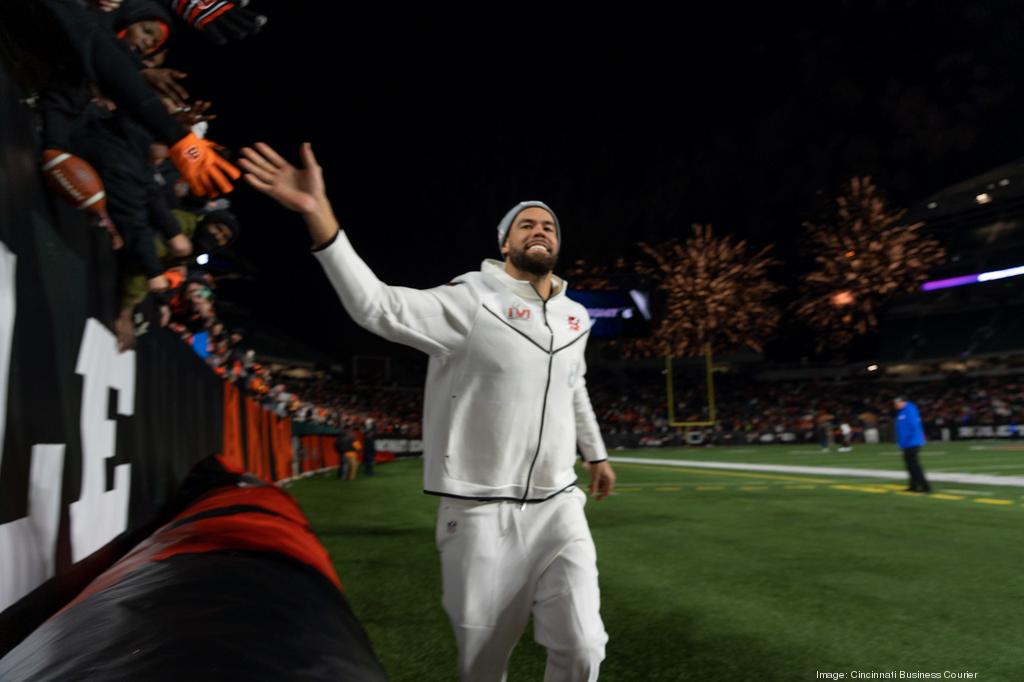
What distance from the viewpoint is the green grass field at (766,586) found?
3.92 m

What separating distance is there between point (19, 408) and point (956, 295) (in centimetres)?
6776

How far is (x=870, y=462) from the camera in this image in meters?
20.7

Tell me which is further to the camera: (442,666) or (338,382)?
(338,382)

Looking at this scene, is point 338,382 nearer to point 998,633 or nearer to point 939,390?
point 939,390

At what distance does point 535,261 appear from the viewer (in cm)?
318

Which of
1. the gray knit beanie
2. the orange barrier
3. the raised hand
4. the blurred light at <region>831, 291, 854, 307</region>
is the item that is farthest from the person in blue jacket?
the blurred light at <region>831, 291, 854, 307</region>

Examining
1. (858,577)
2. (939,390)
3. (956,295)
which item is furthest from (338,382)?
(858,577)

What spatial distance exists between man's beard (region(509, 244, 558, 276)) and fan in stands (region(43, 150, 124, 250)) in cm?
188

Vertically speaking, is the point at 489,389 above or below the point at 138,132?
below

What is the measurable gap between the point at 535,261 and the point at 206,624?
2040 mm

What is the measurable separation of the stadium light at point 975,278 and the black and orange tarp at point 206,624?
6413cm

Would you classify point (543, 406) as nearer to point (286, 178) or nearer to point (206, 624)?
point (286, 178)

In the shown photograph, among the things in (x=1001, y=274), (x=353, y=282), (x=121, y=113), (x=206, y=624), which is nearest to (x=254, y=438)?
(x=121, y=113)

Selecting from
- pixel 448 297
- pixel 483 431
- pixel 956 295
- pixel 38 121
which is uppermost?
pixel 956 295
